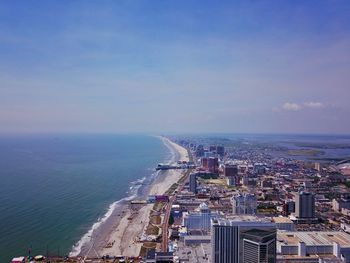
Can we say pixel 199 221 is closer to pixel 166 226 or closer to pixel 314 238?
pixel 166 226

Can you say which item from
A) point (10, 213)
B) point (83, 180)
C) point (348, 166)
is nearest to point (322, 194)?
point (348, 166)

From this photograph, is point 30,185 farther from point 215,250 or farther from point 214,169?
point 215,250

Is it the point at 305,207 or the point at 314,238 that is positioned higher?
the point at 305,207

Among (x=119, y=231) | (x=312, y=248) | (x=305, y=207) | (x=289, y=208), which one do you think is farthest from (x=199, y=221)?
(x=289, y=208)

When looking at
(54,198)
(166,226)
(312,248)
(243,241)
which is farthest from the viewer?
(54,198)

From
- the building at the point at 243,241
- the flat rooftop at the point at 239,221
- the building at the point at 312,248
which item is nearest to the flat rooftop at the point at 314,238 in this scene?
the building at the point at 312,248

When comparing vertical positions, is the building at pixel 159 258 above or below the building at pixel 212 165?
below

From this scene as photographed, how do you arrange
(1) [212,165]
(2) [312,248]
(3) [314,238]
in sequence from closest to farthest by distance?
1. (2) [312,248]
2. (3) [314,238]
3. (1) [212,165]

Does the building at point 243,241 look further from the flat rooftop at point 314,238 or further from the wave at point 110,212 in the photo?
the wave at point 110,212
